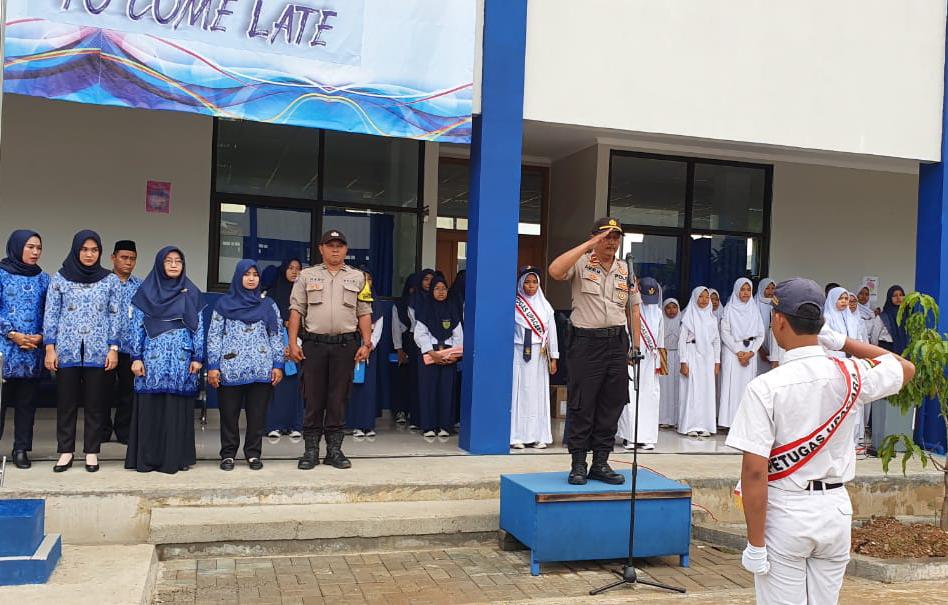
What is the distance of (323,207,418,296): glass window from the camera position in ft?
31.7

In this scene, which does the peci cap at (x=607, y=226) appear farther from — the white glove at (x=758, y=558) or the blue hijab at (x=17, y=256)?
the blue hijab at (x=17, y=256)

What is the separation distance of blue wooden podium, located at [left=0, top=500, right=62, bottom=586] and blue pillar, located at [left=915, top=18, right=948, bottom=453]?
25.5 feet

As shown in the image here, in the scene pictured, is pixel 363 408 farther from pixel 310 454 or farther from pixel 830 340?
pixel 830 340

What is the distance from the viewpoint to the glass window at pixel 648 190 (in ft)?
35.3

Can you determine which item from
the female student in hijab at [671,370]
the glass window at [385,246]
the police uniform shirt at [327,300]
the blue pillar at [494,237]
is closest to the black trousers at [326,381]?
the police uniform shirt at [327,300]

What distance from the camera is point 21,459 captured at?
20.1 feet

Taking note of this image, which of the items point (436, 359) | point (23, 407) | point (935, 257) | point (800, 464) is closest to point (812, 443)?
point (800, 464)

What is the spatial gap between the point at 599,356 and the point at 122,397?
3772mm

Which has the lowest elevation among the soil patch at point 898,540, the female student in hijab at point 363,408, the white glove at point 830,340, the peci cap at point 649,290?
the soil patch at point 898,540

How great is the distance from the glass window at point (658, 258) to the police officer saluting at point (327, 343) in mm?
5123

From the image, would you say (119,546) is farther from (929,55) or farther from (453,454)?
(929,55)

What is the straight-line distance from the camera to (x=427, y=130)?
7.21 metres

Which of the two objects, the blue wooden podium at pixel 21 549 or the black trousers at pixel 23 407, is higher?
the black trousers at pixel 23 407

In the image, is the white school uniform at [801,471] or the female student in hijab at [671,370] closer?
the white school uniform at [801,471]
